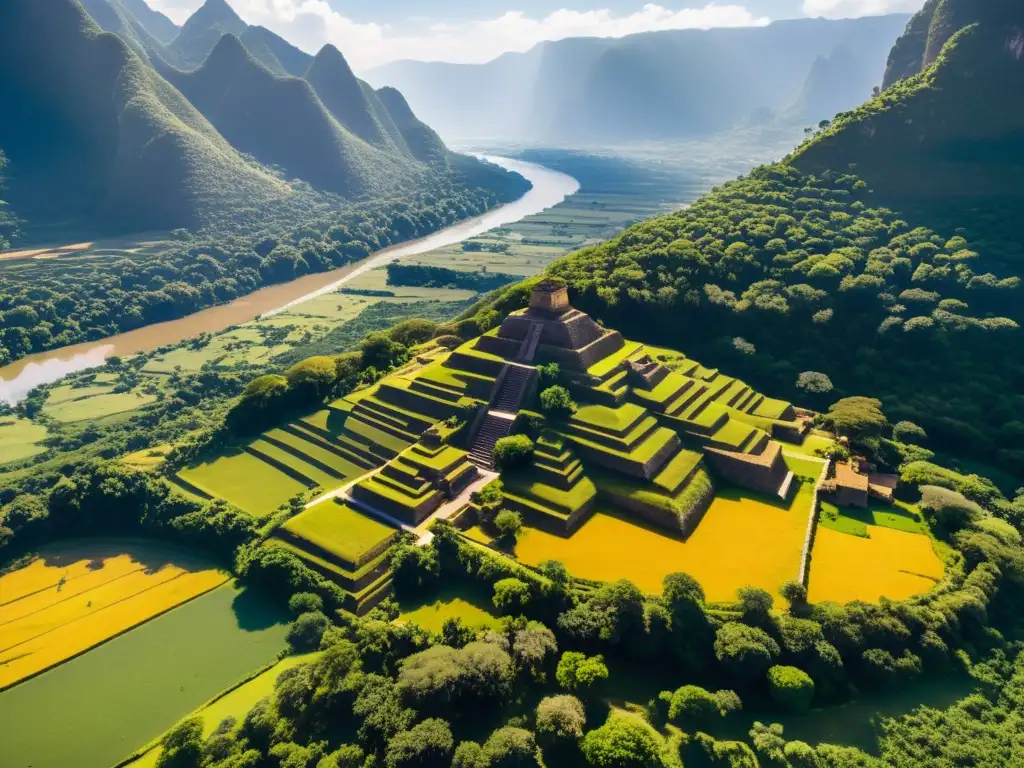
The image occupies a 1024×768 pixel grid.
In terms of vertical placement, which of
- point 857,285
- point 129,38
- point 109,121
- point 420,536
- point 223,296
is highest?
point 129,38

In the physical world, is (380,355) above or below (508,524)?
above

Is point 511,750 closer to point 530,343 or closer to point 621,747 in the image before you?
point 621,747

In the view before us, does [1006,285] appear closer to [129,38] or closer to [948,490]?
[948,490]

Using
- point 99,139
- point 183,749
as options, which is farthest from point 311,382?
point 99,139

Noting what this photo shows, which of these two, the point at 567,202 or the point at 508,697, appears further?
the point at 567,202

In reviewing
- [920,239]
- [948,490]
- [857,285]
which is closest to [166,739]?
[948,490]

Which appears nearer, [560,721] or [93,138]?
[560,721]
